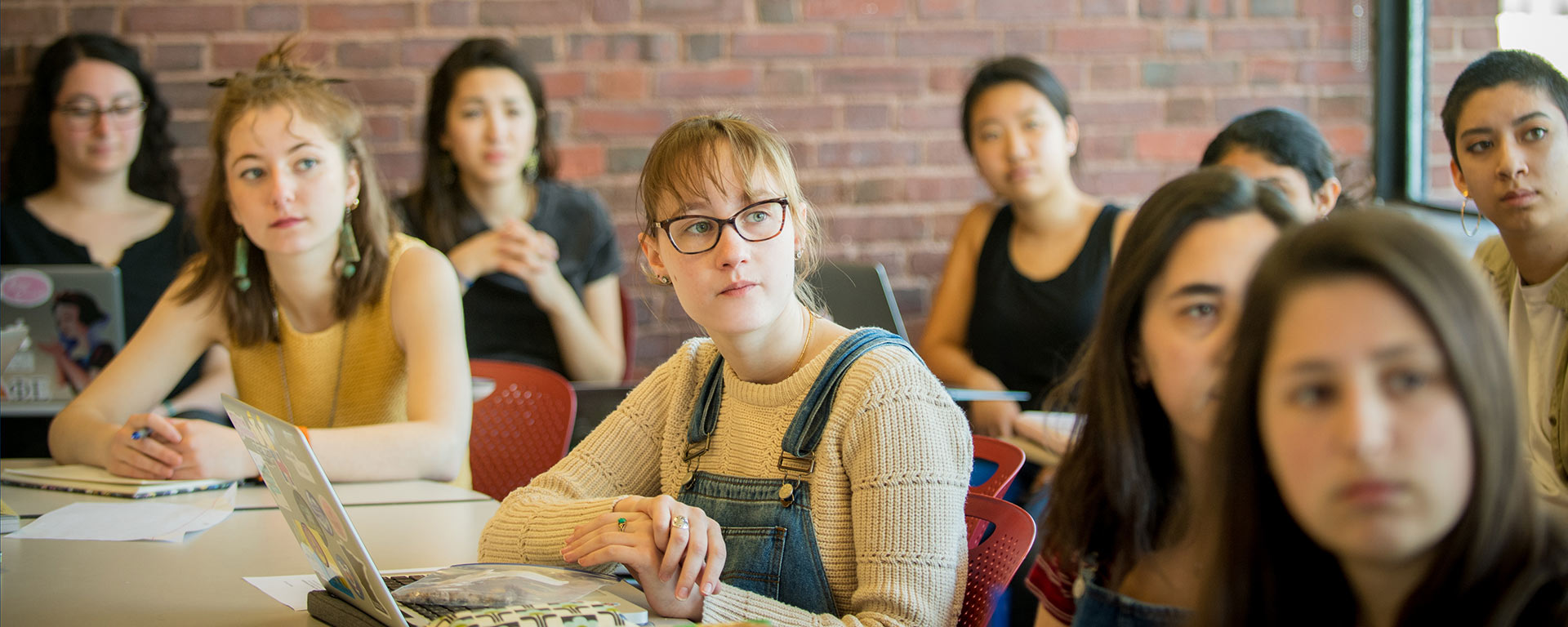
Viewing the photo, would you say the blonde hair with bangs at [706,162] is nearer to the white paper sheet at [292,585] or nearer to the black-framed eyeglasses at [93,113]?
the white paper sheet at [292,585]

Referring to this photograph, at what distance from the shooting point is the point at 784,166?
4.60 ft

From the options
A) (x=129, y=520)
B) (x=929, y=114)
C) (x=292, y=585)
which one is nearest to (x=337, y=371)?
(x=129, y=520)

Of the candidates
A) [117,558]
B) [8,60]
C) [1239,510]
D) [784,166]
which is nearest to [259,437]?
[117,558]

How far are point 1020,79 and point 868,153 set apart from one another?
636 mm

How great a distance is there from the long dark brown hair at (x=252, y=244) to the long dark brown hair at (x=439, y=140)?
2.90ft

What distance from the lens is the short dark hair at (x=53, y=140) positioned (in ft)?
10.0

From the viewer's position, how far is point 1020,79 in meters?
2.87

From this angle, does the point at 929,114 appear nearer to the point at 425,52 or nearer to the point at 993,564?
the point at 425,52

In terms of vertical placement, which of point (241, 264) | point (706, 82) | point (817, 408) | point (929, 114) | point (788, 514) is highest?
point (706, 82)

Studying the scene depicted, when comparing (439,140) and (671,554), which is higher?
(439,140)

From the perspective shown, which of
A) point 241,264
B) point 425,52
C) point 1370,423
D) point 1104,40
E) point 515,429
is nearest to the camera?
point 1370,423

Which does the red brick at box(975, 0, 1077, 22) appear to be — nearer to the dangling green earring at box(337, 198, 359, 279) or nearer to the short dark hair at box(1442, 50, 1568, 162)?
the short dark hair at box(1442, 50, 1568, 162)

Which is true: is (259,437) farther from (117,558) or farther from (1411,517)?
(1411,517)

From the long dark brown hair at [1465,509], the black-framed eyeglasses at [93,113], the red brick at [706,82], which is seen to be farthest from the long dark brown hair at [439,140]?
the long dark brown hair at [1465,509]
